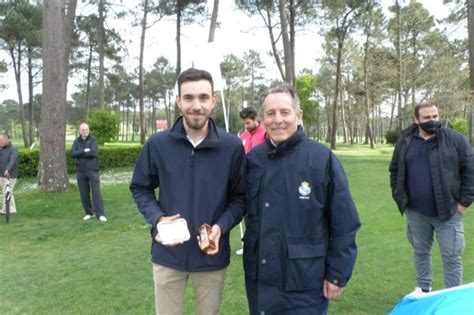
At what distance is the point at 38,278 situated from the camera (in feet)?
17.3

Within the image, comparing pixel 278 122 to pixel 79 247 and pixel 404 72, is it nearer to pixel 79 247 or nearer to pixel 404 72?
pixel 79 247

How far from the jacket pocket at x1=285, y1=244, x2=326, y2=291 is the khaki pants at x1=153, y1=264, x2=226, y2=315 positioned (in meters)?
0.51

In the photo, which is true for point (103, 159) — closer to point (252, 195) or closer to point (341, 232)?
point (252, 195)

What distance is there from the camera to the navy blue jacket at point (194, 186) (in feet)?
7.79

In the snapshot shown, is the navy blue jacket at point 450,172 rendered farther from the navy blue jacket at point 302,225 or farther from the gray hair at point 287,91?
the gray hair at point 287,91

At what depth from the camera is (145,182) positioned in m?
2.50

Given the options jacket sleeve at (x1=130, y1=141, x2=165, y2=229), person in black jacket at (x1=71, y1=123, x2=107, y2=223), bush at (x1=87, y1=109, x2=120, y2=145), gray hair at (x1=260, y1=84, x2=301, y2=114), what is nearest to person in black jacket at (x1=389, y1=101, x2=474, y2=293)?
gray hair at (x1=260, y1=84, x2=301, y2=114)

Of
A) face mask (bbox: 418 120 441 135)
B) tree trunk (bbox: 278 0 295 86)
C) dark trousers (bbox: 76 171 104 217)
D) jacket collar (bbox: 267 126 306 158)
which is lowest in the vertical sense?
dark trousers (bbox: 76 171 104 217)

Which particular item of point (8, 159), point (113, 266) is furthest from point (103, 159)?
point (113, 266)

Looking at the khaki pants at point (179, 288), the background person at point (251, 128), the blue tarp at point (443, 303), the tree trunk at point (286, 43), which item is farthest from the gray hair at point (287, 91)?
the tree trunk at point (286, 43)

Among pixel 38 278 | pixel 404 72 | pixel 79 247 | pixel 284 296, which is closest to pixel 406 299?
pixel 284 296

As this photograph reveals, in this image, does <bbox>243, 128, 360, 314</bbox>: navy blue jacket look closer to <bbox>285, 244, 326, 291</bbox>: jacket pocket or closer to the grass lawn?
<bbox>285, 244, 326, 291</bbox>: jacket pocket

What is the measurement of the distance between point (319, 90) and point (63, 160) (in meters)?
54.6

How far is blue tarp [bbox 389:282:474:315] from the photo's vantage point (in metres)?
2.02
